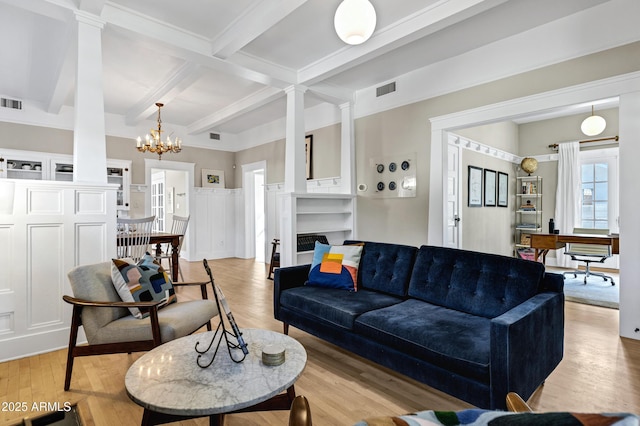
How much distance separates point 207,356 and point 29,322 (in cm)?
214

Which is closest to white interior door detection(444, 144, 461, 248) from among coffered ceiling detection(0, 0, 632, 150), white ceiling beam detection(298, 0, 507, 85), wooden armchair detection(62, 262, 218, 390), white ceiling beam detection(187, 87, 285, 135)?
coffered ceiling detection(0, 0, 632, 150)

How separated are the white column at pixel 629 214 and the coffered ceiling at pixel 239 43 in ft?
3.57

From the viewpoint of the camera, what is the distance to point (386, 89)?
16.2 ft

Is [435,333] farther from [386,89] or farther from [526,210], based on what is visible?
[526,210]

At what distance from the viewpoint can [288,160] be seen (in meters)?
4.83

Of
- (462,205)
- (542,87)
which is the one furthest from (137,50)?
(462,205)

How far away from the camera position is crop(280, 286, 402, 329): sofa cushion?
2.48 m

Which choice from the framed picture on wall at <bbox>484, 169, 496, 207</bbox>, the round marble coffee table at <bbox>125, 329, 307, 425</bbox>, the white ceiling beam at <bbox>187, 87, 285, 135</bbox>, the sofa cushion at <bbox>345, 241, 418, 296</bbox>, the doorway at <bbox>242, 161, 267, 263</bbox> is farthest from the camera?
the doorway at <bbox>242, 161, 267, 263</bbox>

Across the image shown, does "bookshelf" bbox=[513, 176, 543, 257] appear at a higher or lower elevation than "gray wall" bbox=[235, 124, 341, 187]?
lower

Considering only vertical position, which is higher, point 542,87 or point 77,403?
point 542,87

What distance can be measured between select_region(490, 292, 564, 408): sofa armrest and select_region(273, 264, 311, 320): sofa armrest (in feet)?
5.90

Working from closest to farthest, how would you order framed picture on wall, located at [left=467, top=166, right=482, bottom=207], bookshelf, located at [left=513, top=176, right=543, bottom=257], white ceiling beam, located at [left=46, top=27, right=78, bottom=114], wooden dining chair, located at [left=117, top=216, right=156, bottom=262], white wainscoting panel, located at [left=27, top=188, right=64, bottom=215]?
white wainscoting panel, located at [left=27, top=188, right=64, bottom=215] < white ceiling beam, located at [left=46, top=27, right=78, bottom=114] < wooden dining chair, located at [left=117, top=216, right=156, bottom=262] < framed picture on wall, located at [left=467, top=166, right=482, bottom=207] < bookshelf, located at [left=513, top=176, right=543, bottom=257]

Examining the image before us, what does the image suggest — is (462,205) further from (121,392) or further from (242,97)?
(121,392)

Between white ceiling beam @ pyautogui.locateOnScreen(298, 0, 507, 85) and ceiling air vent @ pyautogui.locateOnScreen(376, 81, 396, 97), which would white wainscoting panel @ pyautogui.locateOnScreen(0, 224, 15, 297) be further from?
ceiling air vent @ pyautogui.locateOnScreen(376, 81, 396, 97)
